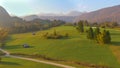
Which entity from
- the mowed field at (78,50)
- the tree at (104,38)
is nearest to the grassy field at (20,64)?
the mowed field at (78,50)

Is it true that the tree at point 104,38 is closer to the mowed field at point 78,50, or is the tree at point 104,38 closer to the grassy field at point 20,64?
the mowed field at point 78,50

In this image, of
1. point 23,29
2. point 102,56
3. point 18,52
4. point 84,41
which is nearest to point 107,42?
point 84,41

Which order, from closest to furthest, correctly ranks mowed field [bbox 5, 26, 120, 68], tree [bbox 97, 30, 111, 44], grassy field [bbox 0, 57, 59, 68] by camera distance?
grassy field [bbox 0, 57, 59, 68], mowed field [bbox 5, 26, 120, 68], tree [bbox 97, 30, 111, 44]

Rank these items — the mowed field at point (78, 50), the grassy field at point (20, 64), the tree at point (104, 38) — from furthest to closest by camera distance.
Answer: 1. the tree at point (104, 38)
2. the mowed field at point (78, 50)
3. the grassy field at point (20, 64)

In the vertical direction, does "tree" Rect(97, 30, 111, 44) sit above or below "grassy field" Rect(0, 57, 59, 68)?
above

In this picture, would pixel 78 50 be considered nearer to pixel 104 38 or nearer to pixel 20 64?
pixel 104 38

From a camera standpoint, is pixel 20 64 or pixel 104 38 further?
pixel 104 38

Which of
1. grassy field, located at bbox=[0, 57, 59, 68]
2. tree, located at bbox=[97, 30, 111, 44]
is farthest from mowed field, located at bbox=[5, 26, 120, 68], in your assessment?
grassy field, located at bbox=[0, 57, 59, 68]

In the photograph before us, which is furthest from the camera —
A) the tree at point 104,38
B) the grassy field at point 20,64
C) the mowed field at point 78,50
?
the tree at point 104,38

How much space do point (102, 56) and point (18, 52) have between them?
25.7 m

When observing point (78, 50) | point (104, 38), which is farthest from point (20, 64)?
point (104, 38)

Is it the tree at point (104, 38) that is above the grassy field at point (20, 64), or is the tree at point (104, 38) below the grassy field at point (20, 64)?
above

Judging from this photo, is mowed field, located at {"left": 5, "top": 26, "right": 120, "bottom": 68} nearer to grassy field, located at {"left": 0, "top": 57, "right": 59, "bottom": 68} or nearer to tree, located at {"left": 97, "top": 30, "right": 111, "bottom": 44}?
tree, located at {"left": 97, "top": 30, "right": 111, "bottom": 44}

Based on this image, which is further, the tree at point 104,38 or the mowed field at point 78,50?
the tree at point 104,38
